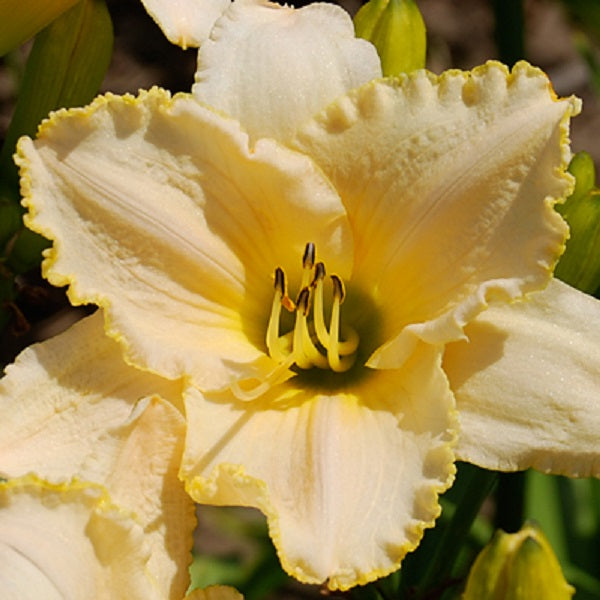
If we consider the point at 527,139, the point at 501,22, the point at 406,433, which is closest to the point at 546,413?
the point at 406,433

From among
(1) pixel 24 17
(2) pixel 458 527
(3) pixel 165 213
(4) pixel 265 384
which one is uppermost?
→ (1) pixel 24 17

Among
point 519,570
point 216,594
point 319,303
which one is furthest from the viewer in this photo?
point 319,303

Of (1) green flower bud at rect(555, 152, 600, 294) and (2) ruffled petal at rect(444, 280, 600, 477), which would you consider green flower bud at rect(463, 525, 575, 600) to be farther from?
(1) green flower bud at rect(555, 152, 600, 294)

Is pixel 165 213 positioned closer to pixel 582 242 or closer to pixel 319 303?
pixel 319 303

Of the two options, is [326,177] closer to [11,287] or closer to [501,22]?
[11,287]

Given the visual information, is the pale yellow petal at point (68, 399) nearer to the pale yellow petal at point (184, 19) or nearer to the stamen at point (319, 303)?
the stamen at point (319, 303)

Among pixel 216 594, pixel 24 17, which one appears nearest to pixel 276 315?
pixel 216 594

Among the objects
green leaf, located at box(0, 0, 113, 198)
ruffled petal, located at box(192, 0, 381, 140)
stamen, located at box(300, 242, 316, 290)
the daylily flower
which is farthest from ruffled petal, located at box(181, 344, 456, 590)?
green leaf, located at box(0, 0, 113, 198)
